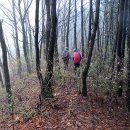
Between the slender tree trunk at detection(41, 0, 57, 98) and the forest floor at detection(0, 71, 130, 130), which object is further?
the slender tree trunk at detection(41, 0, 57, 98)

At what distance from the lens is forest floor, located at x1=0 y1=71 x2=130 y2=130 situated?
9.86m

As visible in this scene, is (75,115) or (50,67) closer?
(75,115)

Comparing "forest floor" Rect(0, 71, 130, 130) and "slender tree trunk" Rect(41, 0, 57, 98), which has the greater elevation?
"slender tree trunk" Rect(41, 0, 57, 98)

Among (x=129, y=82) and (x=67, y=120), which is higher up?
(x=129, y=82)

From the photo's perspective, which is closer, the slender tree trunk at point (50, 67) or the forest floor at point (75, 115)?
the forest floor at point (75, 115)

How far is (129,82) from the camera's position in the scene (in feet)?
40.3

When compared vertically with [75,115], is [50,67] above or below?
above

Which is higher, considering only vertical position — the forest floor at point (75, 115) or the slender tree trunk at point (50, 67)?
the slender tree trunk at point (50, 67)

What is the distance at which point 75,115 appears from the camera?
1071 centimetres

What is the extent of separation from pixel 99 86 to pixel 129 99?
159 centimetres

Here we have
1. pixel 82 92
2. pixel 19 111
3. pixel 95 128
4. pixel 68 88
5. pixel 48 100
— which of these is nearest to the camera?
pixel 95 128

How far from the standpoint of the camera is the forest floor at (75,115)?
986cm

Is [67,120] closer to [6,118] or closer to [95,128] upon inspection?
[95,128]

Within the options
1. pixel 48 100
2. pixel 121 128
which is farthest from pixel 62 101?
pixel 121 128
